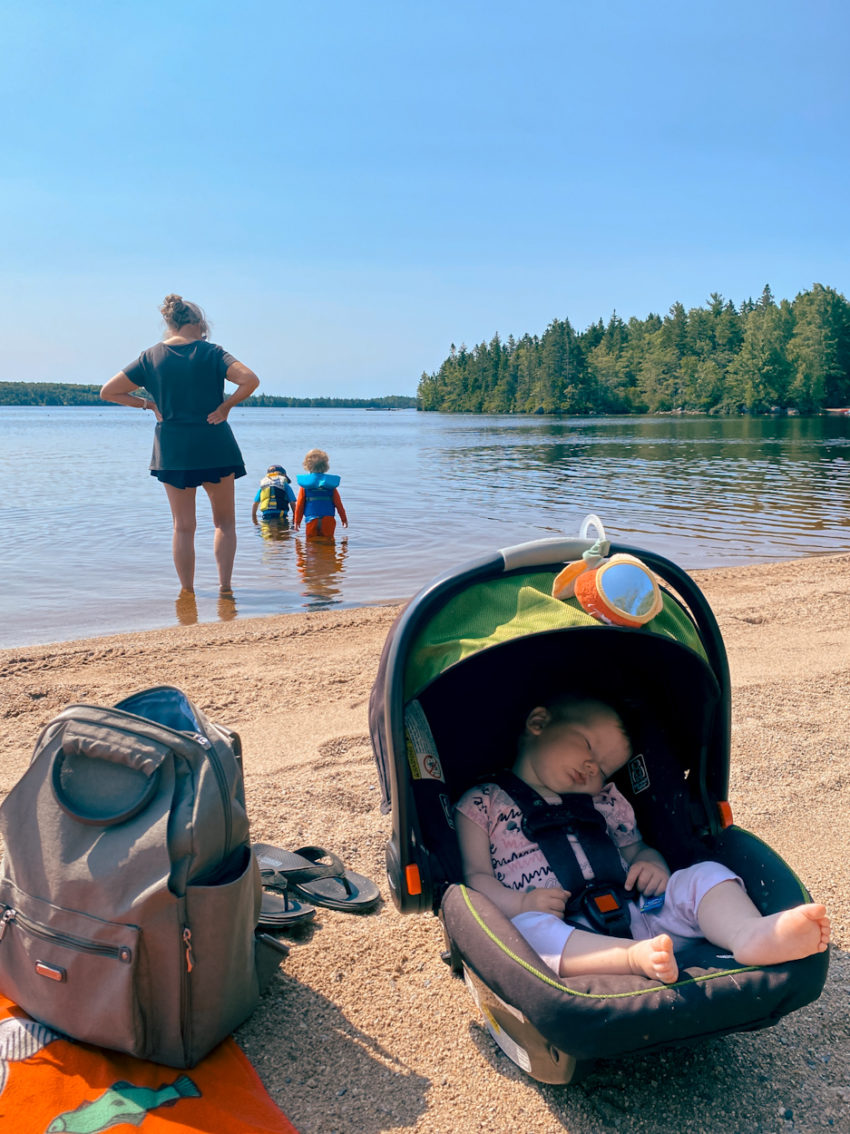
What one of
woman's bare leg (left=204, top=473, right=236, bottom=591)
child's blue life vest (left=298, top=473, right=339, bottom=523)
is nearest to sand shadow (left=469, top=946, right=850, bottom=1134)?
woman's bare leg (left=204, top=473, right=236, bottom=591)

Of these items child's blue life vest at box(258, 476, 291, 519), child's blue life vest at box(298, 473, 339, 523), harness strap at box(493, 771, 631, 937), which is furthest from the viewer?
child's blue life vest at box(258, 476, 291, 519)

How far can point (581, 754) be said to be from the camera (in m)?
2.68

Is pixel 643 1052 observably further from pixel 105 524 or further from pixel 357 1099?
pixel 105 524

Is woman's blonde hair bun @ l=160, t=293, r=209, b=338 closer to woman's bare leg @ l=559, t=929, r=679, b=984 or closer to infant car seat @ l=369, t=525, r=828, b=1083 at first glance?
infant car seat @ l=369, t=525, r=828, b=1083

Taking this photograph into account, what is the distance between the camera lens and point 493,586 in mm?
2514

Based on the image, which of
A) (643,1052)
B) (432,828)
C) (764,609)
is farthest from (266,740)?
(764,609)

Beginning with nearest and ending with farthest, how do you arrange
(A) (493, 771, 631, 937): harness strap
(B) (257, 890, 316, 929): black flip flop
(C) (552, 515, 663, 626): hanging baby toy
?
(C) (552, 515, 663, 626): hanging baby toy, (A) (493, 771, 631, 937): harness strap, (B) (257, 890, 316, 929): black flip flop

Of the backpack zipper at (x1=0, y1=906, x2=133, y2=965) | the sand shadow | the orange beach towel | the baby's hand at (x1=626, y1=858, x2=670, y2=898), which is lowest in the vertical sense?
the sand shadow

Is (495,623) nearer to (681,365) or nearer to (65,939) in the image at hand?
(65,939)

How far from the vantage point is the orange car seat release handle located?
233 centimetres

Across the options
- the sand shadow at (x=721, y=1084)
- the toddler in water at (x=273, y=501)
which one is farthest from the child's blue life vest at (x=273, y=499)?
the sand shadow at (x=721, y=1084)

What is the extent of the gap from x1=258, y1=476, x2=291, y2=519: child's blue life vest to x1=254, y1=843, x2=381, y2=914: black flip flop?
9.55 m

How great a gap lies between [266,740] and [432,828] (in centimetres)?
166

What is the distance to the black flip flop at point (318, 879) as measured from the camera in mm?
2758
